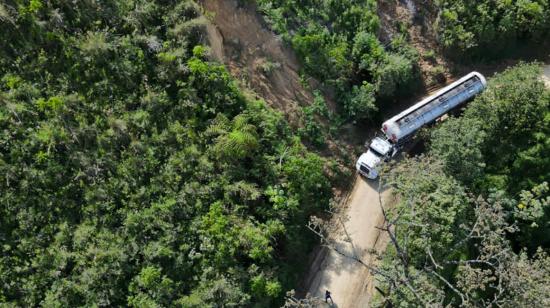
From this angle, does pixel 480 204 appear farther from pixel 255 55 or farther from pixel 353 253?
pixel 255 55

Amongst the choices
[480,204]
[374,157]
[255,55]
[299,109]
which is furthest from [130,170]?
[480,204]

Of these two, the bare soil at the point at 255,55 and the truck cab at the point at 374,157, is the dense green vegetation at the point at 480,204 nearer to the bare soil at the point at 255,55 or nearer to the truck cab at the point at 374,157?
the truck cab at the point at 374,157

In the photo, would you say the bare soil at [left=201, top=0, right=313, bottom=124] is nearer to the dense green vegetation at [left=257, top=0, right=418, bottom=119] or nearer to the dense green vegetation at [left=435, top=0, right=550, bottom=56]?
the dense green vegetation at [left=257, top=0, right=418, bottom=119]

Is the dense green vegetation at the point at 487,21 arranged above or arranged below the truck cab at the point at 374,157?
above

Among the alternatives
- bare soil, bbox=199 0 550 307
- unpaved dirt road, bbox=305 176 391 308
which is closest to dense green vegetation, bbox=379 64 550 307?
unpaved dirt road, bbox=305 176 391 308

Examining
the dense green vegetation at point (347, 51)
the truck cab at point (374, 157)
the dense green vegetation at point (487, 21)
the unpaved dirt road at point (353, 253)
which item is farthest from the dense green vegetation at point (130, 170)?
the dense green vegetation at point (487, 21)

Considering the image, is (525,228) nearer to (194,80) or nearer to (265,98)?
(265,98)
